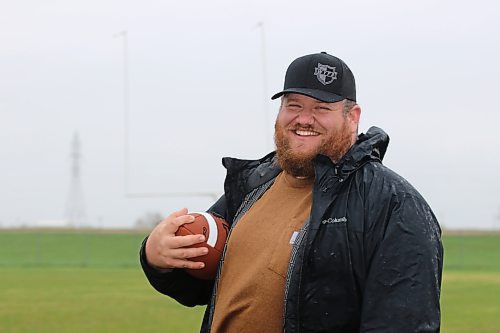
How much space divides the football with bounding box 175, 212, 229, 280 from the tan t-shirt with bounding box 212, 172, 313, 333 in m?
0.08

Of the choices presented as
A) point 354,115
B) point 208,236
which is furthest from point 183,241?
point 354,115

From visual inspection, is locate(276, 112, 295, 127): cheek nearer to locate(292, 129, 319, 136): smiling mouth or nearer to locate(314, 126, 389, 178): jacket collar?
locate(292, 129, 319, 136): smiling mouth

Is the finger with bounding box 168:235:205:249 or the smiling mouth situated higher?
the smiling mouth

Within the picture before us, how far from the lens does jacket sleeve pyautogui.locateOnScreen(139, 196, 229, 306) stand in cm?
393

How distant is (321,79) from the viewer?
367 centimetres

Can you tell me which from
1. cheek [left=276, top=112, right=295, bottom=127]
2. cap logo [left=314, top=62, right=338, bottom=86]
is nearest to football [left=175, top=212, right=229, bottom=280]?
cheek [left=276, top=112, right=295, bottom=127]

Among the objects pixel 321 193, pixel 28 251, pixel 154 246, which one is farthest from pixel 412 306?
pixel 28 251

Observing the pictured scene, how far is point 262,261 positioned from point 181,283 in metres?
0.54

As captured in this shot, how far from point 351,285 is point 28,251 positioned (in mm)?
48718

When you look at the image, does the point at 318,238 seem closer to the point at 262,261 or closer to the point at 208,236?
the point at 262,261

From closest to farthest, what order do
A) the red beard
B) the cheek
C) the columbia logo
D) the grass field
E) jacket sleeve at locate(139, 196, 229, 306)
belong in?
the columbia logo, the red beard, the cheek, jacket sleeve at locate(139, 196, 229, 306), the grass field

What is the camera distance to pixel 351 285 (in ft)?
10.9

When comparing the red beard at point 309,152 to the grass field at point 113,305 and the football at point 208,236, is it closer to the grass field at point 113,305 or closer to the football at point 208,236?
the football at point 208,236

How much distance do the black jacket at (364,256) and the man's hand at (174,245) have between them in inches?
17.5
